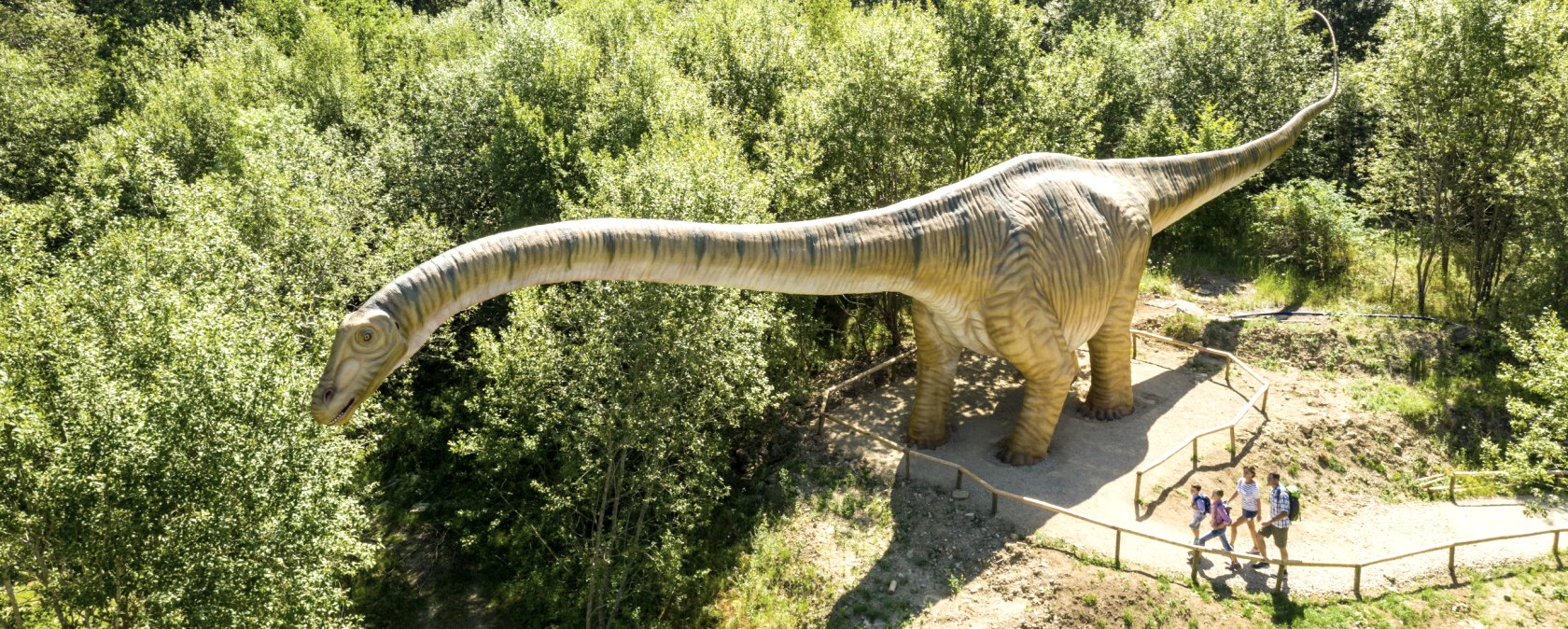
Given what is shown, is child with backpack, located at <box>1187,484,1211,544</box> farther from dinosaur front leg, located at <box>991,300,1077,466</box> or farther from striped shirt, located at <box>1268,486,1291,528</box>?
dinosaur front leg, located at <box>991,300,1077,466</box>

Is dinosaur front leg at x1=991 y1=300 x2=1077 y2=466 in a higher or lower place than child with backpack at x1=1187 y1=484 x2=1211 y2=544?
higher

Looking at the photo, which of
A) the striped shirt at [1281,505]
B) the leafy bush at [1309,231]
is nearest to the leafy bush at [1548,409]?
the striped shirt at [1281,505]

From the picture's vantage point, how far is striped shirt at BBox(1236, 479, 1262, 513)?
12656 mm

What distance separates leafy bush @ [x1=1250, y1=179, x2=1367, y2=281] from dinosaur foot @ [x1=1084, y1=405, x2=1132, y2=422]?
29.1 ft

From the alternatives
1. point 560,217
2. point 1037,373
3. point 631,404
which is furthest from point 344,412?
point 560,217

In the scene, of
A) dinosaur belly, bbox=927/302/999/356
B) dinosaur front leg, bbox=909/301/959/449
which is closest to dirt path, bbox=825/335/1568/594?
dinosaur front leg, bbox=909/301/959/449

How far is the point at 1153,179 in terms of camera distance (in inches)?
591

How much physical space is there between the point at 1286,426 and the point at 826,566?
8.06 meters

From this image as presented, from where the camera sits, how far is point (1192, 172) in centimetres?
1549

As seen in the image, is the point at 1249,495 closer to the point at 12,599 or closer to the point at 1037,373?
the point at 1037,373

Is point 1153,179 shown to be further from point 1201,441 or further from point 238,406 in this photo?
point 238,406

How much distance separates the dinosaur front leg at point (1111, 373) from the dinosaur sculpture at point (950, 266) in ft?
0.09

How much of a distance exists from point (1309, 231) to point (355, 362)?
21629 millimetres

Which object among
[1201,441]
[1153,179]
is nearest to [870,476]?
[1201,441]
